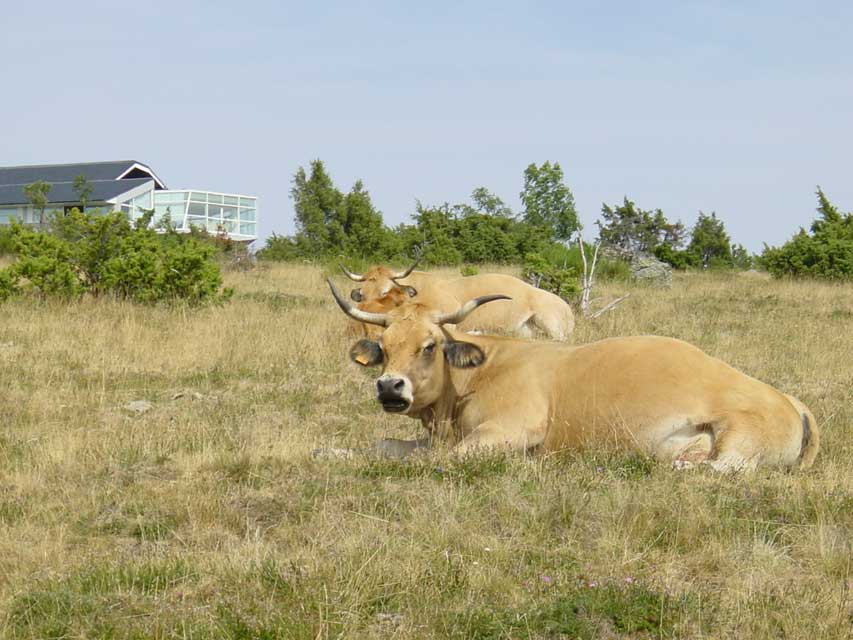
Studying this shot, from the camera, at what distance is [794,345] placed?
14953 mm

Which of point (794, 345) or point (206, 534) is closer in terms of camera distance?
point (206, 534)

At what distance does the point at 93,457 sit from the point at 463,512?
3.00m

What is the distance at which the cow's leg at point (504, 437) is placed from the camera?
8170mm

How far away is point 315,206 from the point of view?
39812 mm

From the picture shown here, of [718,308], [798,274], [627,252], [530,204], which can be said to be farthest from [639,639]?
[530,204]

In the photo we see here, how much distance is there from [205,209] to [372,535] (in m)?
59.9

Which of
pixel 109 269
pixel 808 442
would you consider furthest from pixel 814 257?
pixel 808 442

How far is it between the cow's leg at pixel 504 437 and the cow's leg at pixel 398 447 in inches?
16.3

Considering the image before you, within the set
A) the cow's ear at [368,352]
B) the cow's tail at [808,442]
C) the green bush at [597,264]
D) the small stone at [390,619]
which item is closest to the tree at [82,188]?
the green bush at [597,264]

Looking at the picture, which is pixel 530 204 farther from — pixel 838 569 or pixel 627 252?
pixel 838 569

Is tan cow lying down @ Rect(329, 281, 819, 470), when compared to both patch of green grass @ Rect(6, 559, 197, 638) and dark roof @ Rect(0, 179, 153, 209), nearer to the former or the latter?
patch of green grass @ Rect(6, 559, 197, 638)

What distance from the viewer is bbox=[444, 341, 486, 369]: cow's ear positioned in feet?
29.0

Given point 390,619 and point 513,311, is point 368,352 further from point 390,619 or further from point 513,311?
point 513,311

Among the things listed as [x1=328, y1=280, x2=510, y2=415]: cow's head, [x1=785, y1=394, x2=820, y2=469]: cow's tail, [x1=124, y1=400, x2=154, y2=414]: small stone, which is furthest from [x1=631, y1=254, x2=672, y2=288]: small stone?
[x1=785, y1=394, x2=820, y2=469]: cow's tail
